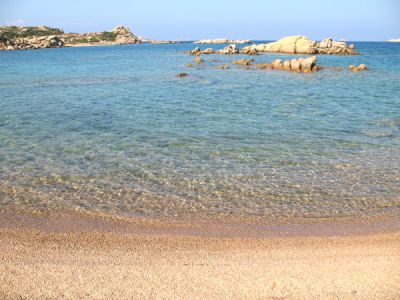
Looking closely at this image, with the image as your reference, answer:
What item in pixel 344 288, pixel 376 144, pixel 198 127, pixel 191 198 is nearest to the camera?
pixel 344 288

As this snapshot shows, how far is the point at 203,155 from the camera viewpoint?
1584cm

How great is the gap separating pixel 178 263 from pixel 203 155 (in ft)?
26.4

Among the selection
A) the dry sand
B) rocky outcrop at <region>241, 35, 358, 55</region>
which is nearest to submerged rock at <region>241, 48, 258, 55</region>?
rocky outcrop at <region>241, 35, 358, 55</region>

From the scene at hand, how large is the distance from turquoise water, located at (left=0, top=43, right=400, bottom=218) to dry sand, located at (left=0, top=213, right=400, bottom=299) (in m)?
1.27

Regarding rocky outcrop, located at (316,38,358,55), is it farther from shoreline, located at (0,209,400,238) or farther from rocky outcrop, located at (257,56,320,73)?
shoreline, located at (0,209,400,238)

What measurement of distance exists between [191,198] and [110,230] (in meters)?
2.81

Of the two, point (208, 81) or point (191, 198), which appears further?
point (208, 81)

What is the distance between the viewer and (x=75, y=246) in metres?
9.12

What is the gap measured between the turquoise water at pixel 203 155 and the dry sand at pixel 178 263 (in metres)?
1.27

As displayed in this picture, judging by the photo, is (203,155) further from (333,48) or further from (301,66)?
(333,48)

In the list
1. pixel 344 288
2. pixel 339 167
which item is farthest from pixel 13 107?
pixel 344 288

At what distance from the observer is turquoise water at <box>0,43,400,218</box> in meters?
11.7

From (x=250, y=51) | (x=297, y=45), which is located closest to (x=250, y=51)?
(x=250, y=51)

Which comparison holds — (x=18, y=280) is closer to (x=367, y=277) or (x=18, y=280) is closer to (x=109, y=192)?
(x=109, y=192)
